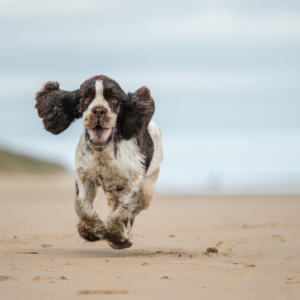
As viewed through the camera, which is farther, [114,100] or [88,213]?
[88,213]

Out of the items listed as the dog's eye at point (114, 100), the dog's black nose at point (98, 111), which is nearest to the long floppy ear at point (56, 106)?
the dog's eye at point (114, 100)

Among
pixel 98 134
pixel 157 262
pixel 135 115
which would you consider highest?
pixel 135 115

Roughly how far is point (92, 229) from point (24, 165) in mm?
42913

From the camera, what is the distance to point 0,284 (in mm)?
5434

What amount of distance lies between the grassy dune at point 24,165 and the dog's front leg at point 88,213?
36.9 metres

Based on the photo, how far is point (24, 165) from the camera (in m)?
50.0

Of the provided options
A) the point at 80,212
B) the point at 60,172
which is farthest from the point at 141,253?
the point at 60,172

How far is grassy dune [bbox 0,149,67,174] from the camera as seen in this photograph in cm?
4616

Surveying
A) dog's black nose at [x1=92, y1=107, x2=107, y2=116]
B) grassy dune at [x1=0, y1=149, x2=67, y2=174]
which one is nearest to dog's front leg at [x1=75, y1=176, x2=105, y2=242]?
dog's black nose at [x1=92, y1=107, x2=107, y2=116]

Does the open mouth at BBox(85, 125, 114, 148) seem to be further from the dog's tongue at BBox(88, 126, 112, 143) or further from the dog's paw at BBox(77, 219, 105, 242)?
the dog's paw at BBox(77, 219, 105, 242)

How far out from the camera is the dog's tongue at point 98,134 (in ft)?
25.4

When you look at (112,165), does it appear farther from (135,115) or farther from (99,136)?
(135,115)

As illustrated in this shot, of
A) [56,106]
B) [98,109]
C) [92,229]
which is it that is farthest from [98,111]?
[92,229]

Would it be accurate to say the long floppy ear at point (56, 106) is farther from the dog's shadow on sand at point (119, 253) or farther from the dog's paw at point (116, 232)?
the dog's shadow on sand at point (119, 253)
